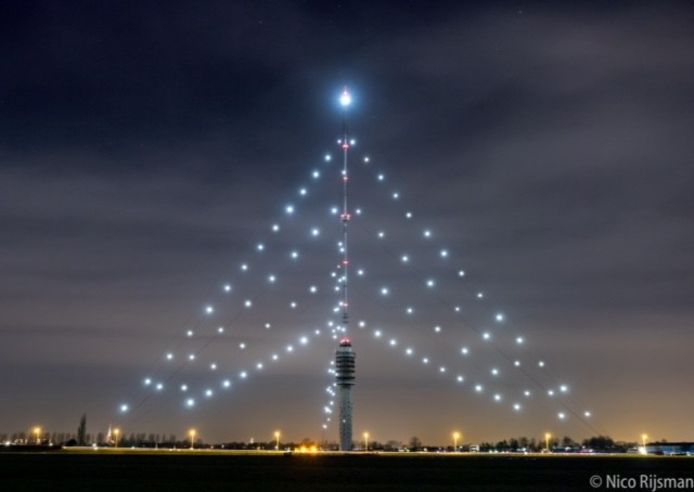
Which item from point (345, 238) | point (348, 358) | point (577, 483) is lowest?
point (577, 483)

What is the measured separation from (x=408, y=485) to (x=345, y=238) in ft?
354

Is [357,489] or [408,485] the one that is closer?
[357,489]

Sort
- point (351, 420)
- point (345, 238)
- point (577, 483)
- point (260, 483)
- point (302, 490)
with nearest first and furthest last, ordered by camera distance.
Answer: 1. point (302, 490)
2. point (260, 483)
3. point (577, 483)
4. point (345, 238)
5. point (351, 420)

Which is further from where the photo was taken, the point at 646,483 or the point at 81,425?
the point at 81,425

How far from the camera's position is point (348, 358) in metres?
169

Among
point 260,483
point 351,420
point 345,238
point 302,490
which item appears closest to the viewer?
point 302,490

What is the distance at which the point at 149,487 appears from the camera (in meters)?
25.2

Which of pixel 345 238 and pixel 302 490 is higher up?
pixel 345 238

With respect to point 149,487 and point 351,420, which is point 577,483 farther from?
point 351,420

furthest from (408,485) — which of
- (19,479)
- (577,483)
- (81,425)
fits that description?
(81,425)

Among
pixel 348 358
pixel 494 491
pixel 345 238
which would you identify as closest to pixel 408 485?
pixel 494 491

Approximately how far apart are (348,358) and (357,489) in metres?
145

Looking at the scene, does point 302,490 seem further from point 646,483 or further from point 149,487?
point 646,483

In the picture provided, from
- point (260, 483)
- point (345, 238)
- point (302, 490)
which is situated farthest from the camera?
point (345, 238)
